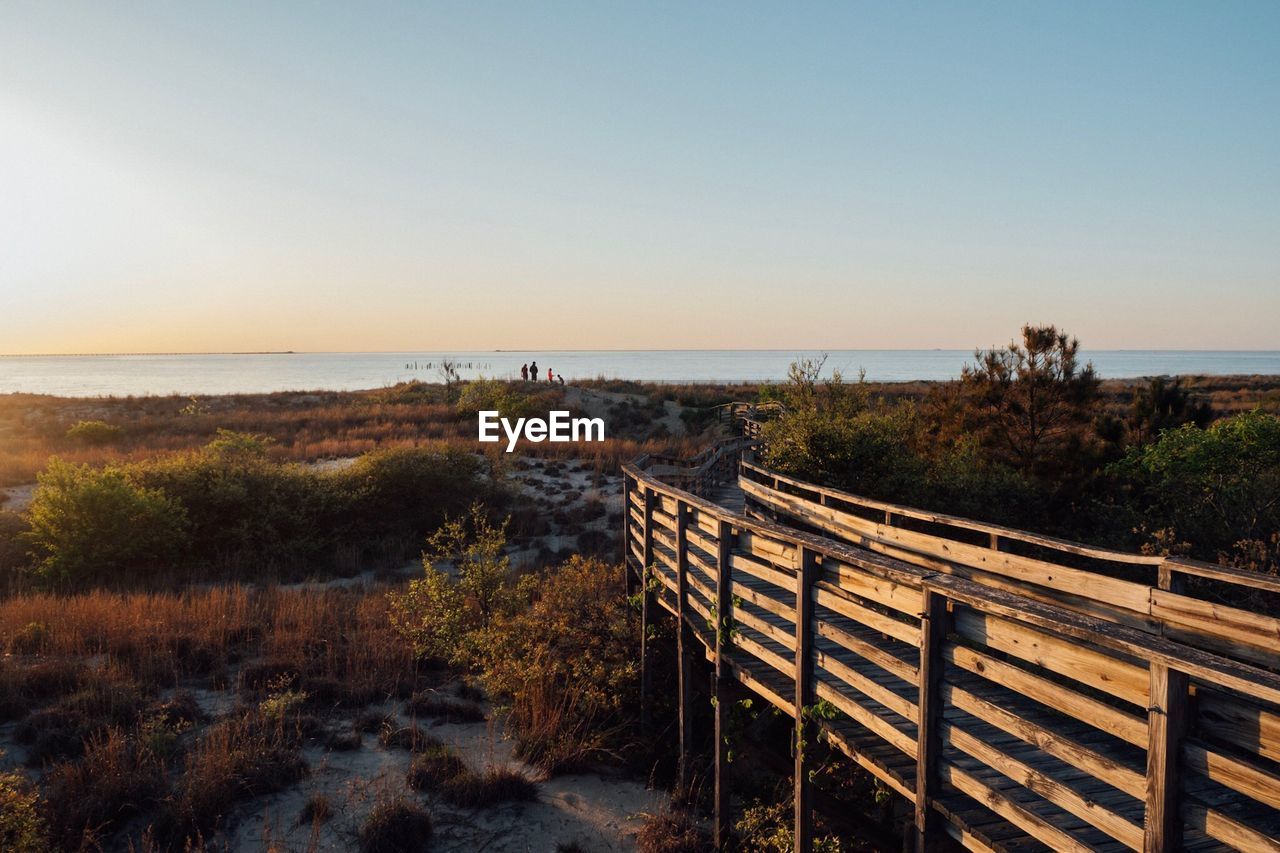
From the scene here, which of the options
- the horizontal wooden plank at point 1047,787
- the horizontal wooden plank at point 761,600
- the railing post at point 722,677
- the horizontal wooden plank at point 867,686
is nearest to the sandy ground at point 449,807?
the railing post at point 722,677

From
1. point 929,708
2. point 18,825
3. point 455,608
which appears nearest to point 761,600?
point 929,708

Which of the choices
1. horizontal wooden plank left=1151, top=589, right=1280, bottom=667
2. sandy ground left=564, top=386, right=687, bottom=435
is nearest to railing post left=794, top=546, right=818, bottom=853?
horizontal wooden plank left=1151, top=589, right=1280, bottom=667

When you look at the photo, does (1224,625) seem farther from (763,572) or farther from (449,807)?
(449,807)

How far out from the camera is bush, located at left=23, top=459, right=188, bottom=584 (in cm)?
1558

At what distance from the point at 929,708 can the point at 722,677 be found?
3.18 metres

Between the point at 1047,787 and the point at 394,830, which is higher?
the point at 1047,787

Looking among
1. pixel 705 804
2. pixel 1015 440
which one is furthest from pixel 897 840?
pixel 1015 440

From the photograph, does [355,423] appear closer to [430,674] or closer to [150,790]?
[430,674]

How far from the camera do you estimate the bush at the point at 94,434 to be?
32969mm

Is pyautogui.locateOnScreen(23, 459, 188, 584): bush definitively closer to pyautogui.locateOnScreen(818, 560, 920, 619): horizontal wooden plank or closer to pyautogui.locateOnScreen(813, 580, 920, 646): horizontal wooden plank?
pyautogui.locateOnScreen(813, 580, 920, 646): horizontal wooden plank

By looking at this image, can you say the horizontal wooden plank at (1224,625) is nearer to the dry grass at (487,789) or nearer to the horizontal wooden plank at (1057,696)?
the horizontal wooden plank at (1057,696)

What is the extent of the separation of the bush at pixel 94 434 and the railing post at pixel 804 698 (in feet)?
120

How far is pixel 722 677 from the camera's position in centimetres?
757

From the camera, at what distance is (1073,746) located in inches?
149
